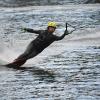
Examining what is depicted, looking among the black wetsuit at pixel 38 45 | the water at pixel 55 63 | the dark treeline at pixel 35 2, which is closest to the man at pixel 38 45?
the black wetsuit at pixel 38 45

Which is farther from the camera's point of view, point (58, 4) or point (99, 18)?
point (58, 4)

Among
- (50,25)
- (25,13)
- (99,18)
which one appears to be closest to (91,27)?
(99,18)

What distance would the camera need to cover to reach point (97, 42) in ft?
116

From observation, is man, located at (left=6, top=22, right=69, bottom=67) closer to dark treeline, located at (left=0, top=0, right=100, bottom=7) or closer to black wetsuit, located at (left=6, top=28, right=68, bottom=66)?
black wetsuit, located at (left=6, top=28, right=68, bottom=66)

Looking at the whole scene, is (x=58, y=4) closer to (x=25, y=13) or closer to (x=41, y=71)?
(x=25, y=13)

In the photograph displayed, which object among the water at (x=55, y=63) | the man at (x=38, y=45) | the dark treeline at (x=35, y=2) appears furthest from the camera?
the dark treeline at (x=35, y=2)

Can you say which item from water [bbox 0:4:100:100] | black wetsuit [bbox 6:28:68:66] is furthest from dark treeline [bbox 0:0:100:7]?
black wetsuit [bbox 6:28:68:66]

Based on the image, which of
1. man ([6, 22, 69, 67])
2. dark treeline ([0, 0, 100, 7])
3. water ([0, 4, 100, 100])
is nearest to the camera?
water ([0, 4, 100, 100])

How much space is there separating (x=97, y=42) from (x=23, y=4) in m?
24.3

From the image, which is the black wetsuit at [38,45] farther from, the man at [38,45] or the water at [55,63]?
the water at [55,63]

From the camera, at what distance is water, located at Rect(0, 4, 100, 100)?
22688 millimetres

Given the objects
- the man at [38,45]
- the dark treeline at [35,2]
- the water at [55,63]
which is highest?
the man at [38,45]

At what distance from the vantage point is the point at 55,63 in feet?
93.6

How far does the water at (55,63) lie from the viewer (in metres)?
22.7
